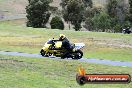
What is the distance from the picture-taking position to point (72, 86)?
1923 cm

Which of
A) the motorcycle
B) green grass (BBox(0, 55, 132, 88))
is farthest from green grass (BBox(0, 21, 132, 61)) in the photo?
green grass (BBox(0, 55, 132, 88))

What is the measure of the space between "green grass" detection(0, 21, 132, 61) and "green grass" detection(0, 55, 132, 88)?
38.8ft

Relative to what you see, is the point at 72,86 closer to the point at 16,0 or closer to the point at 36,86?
the point at 36,86

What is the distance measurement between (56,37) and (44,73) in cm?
2875

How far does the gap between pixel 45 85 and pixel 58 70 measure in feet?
17.4

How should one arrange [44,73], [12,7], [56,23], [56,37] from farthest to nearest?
[12,7], [56,23], [56,37], [44,73]

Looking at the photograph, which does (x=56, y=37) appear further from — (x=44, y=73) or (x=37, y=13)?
(x=37, y=13)

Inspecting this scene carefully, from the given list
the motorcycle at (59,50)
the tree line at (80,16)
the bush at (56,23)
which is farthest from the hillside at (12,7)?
Result: the motorcycle at (59,50)

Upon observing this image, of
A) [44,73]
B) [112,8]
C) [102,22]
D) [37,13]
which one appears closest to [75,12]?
[102,22]

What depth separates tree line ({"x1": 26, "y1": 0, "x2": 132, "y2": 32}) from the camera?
87019 mm

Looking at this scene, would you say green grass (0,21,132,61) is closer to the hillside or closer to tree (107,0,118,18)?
tree (107,0,118,18)

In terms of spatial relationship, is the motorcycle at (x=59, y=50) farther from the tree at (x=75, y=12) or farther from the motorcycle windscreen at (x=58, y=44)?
the tree at (x=75, y=12)

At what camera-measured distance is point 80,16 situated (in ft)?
296

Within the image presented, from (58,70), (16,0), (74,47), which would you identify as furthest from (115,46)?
(16,0)
